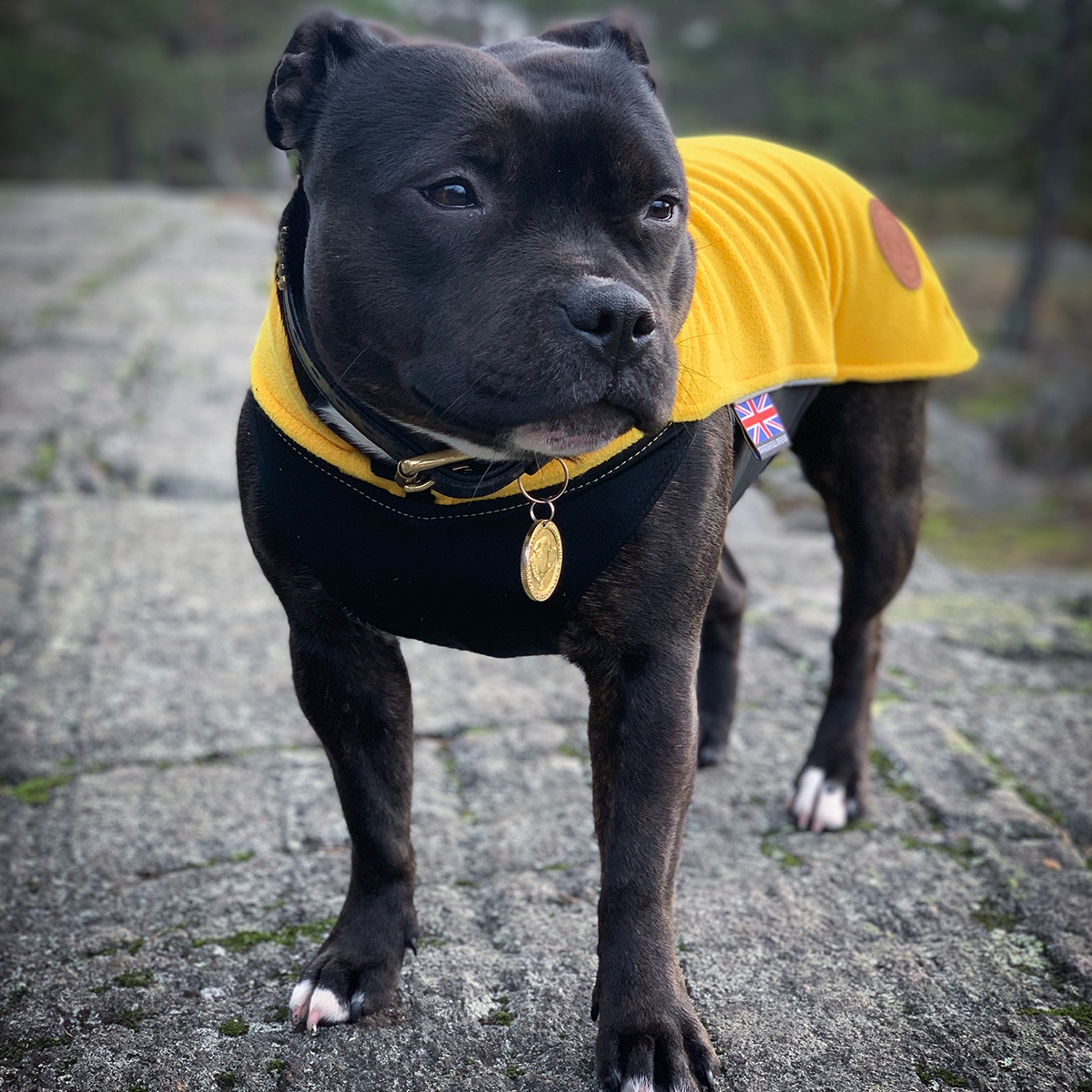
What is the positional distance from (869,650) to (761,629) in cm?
96

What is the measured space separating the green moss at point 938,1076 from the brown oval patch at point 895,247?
5.62ft

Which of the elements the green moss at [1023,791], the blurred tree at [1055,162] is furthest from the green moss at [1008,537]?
the blurred tree at [1055,162]

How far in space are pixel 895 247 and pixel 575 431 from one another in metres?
1.37

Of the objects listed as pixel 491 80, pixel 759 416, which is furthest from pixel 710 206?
pixel 491 80

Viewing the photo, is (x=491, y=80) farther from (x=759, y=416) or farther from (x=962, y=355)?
(x=962, y=355)

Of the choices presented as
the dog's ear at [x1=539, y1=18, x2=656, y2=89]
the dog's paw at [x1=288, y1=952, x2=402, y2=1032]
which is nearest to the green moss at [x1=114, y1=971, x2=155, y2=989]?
the dog's paw at [x1=288, y1=952, x2=402, y2=1032]

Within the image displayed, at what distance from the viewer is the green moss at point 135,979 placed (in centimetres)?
220

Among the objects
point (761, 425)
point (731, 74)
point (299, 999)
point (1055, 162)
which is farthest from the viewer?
point (731, 74)

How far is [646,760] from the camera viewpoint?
2.01m

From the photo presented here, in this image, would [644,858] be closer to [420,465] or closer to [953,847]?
[420,465]

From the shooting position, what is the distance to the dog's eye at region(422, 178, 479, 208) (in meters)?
1.79

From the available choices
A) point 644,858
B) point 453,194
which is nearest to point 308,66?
point 453,194

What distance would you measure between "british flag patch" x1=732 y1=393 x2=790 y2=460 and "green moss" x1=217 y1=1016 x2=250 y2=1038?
1474mm

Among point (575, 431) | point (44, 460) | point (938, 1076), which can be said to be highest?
point (575, 431)
